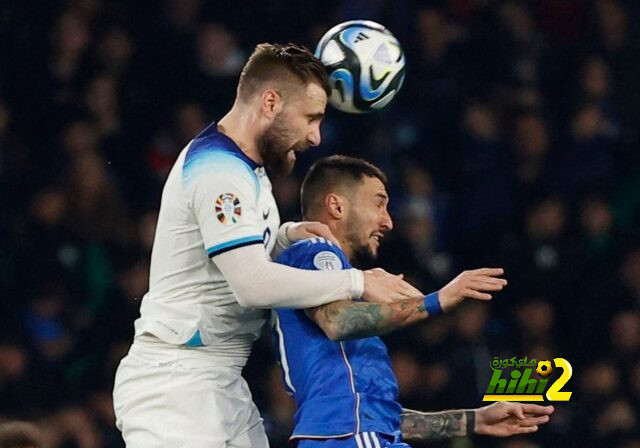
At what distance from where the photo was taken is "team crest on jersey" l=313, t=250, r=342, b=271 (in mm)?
4795

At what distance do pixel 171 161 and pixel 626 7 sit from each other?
369cm

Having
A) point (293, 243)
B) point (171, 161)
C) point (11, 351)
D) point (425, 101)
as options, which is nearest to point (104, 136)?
point (171, 161)

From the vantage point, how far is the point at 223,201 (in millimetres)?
4676

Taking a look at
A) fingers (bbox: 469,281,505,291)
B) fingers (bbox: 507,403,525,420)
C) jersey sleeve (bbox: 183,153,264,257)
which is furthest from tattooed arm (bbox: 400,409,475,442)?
jersey sleeve (bbox: 183,153,264,257)

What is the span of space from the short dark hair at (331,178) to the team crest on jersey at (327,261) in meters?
0.46

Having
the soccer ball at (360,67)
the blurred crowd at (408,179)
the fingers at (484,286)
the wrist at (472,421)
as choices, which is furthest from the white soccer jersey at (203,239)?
the blurred crowd at (408,179)

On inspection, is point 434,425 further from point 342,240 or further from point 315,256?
point 315,256

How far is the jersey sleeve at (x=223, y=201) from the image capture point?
4656mm

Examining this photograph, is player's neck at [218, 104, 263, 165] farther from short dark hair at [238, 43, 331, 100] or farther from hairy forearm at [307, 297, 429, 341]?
hairy forearm at [307, 297, 429, 341]

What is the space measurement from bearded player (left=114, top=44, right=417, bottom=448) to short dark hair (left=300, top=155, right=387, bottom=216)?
253 mm

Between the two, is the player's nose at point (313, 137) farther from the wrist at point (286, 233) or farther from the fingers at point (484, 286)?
the fingers at point (484, 286)

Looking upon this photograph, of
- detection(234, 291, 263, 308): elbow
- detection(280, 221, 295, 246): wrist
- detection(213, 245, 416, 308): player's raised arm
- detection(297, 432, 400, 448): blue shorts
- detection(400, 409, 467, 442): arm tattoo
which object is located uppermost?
detection(280, 221, 295, 246): wrist

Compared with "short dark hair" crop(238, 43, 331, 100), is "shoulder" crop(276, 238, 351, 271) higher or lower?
lower

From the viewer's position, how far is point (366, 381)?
4801 millimetres
